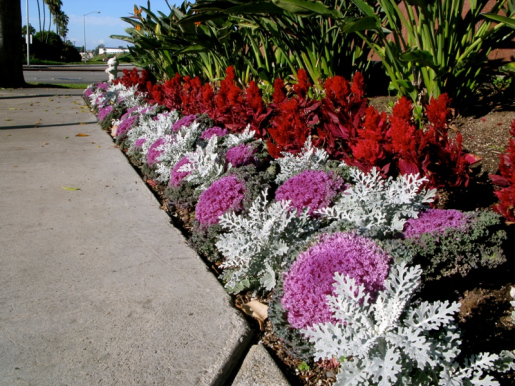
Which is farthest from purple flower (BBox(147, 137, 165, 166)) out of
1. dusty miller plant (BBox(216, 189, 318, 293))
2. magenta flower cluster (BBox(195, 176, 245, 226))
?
dusty miller plant (BBox(216, 189, 318, 293))

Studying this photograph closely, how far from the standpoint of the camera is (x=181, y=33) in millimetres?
7004

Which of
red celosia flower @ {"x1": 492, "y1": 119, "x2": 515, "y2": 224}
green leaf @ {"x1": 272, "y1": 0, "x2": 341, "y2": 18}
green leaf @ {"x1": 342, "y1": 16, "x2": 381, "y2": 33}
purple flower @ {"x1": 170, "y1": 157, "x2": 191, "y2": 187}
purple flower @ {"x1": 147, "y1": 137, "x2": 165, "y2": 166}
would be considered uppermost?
green leaf @ {"x1": 272, "y1": 0, "x2": 341, "y2": 18}

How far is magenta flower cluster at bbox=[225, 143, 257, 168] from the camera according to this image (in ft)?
12.7

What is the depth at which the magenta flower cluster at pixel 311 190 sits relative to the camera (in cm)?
281

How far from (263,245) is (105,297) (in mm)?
917

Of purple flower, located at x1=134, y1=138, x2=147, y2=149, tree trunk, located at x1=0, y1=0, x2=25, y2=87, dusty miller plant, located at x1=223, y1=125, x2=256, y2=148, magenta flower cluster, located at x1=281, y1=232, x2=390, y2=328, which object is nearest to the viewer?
magenta flower cluster, located at x1=281, y1=232, x2=390, y2=328

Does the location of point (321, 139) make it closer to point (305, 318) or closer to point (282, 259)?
point (282, 259)

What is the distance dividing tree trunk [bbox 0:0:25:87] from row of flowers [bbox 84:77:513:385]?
1525 cm

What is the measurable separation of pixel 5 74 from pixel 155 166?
575 inches

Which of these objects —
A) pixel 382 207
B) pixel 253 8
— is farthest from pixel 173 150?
pixel 382 207

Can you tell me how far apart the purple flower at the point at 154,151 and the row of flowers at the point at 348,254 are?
958 mm

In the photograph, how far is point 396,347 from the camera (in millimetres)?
1544

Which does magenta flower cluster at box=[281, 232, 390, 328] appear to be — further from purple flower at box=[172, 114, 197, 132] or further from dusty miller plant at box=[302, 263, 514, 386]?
purple flower at box=[172, 114, 197, 132]

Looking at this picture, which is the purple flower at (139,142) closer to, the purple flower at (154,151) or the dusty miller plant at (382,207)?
the purple flower at (154,151)
